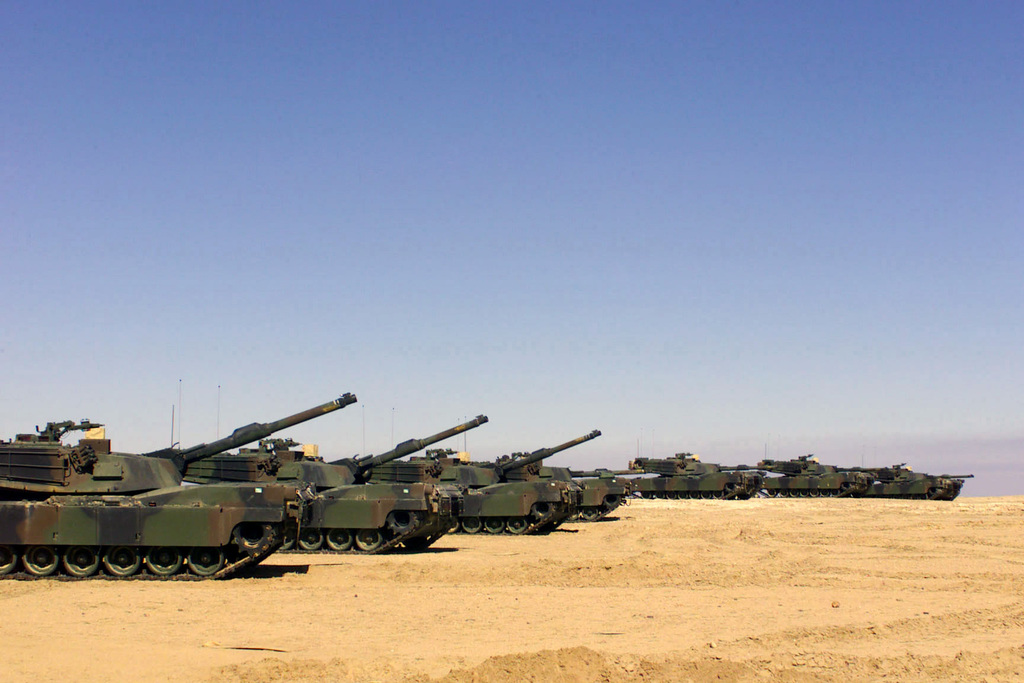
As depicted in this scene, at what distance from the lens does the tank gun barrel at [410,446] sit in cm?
3203

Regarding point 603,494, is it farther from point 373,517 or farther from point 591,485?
point 373,517

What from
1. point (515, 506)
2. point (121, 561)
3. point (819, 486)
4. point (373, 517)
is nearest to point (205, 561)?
point (121, 561)

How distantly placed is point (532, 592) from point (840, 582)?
5.48 m

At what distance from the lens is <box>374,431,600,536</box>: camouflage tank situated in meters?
31.8

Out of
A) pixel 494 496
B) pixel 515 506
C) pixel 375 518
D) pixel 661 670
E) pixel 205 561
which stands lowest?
pixel 661 670

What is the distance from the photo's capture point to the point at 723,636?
12586 millimetres

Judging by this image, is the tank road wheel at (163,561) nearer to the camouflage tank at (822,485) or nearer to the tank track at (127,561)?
the tank track at (127,561)

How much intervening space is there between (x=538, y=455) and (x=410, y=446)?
6.30 m

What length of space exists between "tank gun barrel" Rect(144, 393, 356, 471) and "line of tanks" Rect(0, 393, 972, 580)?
3 centimetres

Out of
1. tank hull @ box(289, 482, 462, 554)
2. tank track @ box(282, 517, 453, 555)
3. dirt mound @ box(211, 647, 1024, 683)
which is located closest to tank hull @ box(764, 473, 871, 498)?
tank track @ box(282, 517, 453, 555)

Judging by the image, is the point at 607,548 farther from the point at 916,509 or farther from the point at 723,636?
the point at 916,509

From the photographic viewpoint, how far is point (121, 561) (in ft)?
63.0

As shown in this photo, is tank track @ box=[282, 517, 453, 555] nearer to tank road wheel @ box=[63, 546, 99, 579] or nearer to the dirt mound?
tank road wheel @ box=[63, 546, 99, 579]

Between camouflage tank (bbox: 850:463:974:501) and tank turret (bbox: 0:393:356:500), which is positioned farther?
camouflage tank (bbox: 850:463:974:501)
